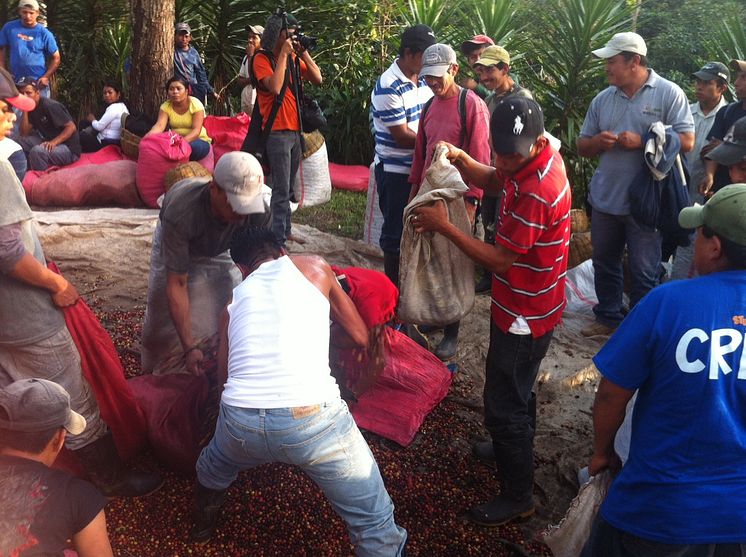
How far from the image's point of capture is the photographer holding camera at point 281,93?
15.9ft

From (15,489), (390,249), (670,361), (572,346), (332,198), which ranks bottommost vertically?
(332,198)

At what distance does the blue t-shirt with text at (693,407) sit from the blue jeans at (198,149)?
5634mm

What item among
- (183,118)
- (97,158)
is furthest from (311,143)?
(97,158)

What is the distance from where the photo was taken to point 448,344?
4.16 metres

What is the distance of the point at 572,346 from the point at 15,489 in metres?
3.62

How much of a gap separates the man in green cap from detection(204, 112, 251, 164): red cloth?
610cm

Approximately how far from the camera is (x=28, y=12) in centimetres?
784

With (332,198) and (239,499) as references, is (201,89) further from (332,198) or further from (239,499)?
(239,499)

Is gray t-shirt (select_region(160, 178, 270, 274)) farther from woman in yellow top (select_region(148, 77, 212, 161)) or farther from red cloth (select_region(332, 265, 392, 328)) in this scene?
woman in yellow top (select_region(148, 77, 212, 161))

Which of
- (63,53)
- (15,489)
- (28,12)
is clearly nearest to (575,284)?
(15,489)

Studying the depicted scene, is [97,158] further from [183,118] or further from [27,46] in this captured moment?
[27,46]

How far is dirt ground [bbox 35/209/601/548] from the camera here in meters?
3.25

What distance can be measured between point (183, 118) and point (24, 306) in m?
4.76

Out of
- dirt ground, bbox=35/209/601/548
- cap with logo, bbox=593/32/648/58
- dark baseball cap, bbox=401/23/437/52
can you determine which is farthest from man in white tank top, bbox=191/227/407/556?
cap with logo, bbox=593/32/648/58
